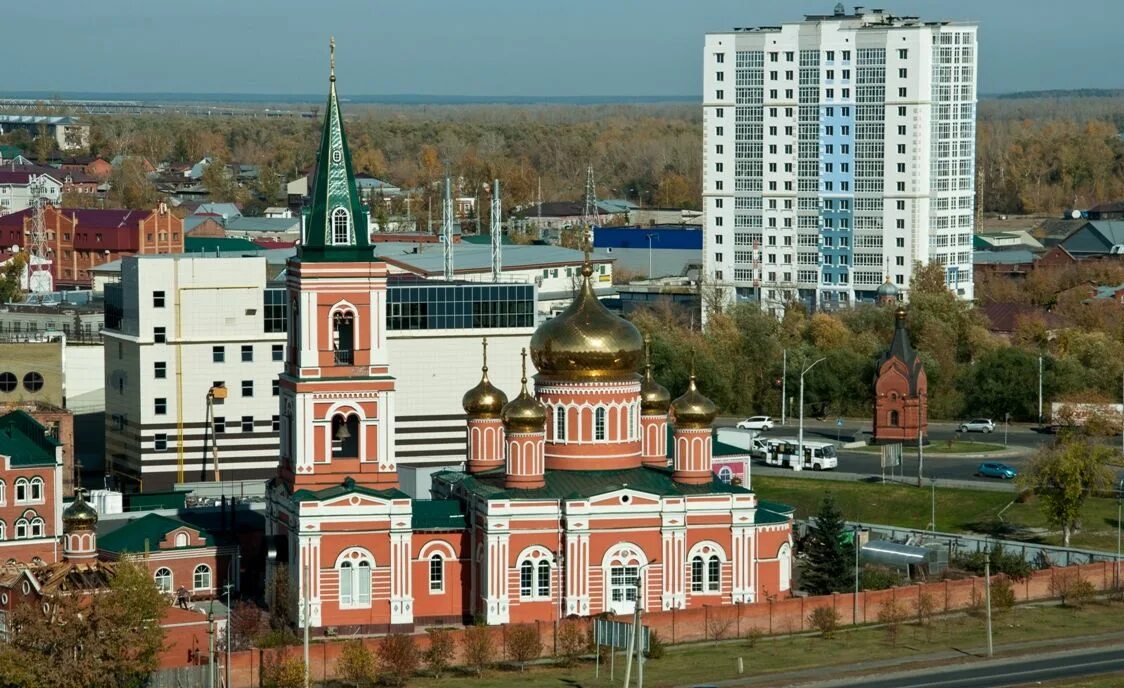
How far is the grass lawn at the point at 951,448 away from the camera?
77.3 metres

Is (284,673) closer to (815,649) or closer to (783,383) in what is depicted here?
(815,649)

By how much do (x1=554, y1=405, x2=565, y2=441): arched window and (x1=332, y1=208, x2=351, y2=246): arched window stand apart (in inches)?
220

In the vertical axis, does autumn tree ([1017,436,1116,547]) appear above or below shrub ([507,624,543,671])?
above

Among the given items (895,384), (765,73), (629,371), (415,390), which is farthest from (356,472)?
(765,73)

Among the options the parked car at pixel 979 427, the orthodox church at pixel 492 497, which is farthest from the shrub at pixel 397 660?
the parked car at pixel 979 427

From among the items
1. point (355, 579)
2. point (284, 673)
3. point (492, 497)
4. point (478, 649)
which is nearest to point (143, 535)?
point (355, 579)

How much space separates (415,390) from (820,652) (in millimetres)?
23746

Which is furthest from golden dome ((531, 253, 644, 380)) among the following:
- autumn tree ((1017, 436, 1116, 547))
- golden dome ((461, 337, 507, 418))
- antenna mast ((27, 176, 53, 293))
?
antenna mast ((27, 176, 53, 293))

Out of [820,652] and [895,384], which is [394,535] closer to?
[820,652]

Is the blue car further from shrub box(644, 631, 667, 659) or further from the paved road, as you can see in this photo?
shrub box(644, 631, 667, 659)

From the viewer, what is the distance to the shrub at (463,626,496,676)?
49562 mm

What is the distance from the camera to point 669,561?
53.3 meters

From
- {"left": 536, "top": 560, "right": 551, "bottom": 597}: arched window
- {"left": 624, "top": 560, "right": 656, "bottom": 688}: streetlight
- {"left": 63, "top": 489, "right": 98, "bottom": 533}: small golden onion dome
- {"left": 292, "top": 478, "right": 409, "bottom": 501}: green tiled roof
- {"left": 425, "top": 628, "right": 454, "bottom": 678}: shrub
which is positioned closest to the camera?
{"left": 624, "top": 560, "right": 656, "bottom": 688}: streetlight

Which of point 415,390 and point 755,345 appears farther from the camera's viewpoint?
point 755,345
